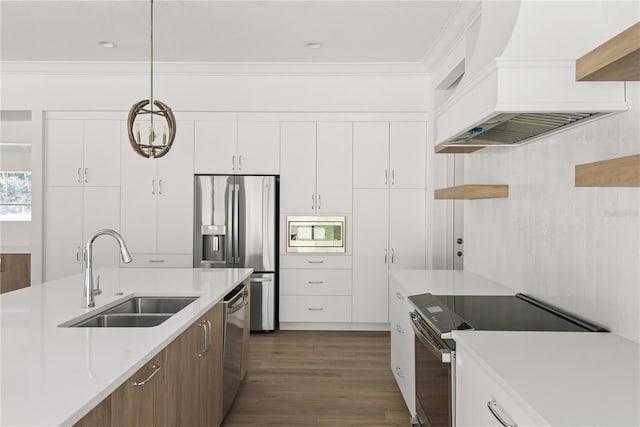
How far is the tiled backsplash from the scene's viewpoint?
5.92 ft

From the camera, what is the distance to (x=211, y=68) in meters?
5.13

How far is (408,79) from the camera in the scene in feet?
16.9

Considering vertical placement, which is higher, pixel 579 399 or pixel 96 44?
pixel 96 44

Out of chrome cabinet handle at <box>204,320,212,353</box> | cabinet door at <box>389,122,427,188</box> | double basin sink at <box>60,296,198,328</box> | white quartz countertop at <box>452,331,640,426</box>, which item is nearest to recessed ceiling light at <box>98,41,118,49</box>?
cabinet door at <box>389,122,427,188</box>

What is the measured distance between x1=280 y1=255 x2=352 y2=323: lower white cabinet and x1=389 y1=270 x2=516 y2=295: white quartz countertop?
160 cm

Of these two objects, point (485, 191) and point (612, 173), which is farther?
point (485, 191)

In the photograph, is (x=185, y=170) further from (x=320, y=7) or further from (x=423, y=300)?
(x=423, y=300)

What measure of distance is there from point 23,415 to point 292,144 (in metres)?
4.28

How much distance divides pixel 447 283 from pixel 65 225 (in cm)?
420

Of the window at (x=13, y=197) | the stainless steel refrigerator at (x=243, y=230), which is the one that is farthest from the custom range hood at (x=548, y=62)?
the window at (x=13, y=197)

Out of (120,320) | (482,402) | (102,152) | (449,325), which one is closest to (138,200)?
(102,152)

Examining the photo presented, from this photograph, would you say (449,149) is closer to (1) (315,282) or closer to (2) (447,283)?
(2) (447,283)

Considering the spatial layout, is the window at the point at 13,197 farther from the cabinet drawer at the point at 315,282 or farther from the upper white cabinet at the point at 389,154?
the upper white cabinet at the point at 389,154

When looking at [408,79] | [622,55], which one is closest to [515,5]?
[622,55]
